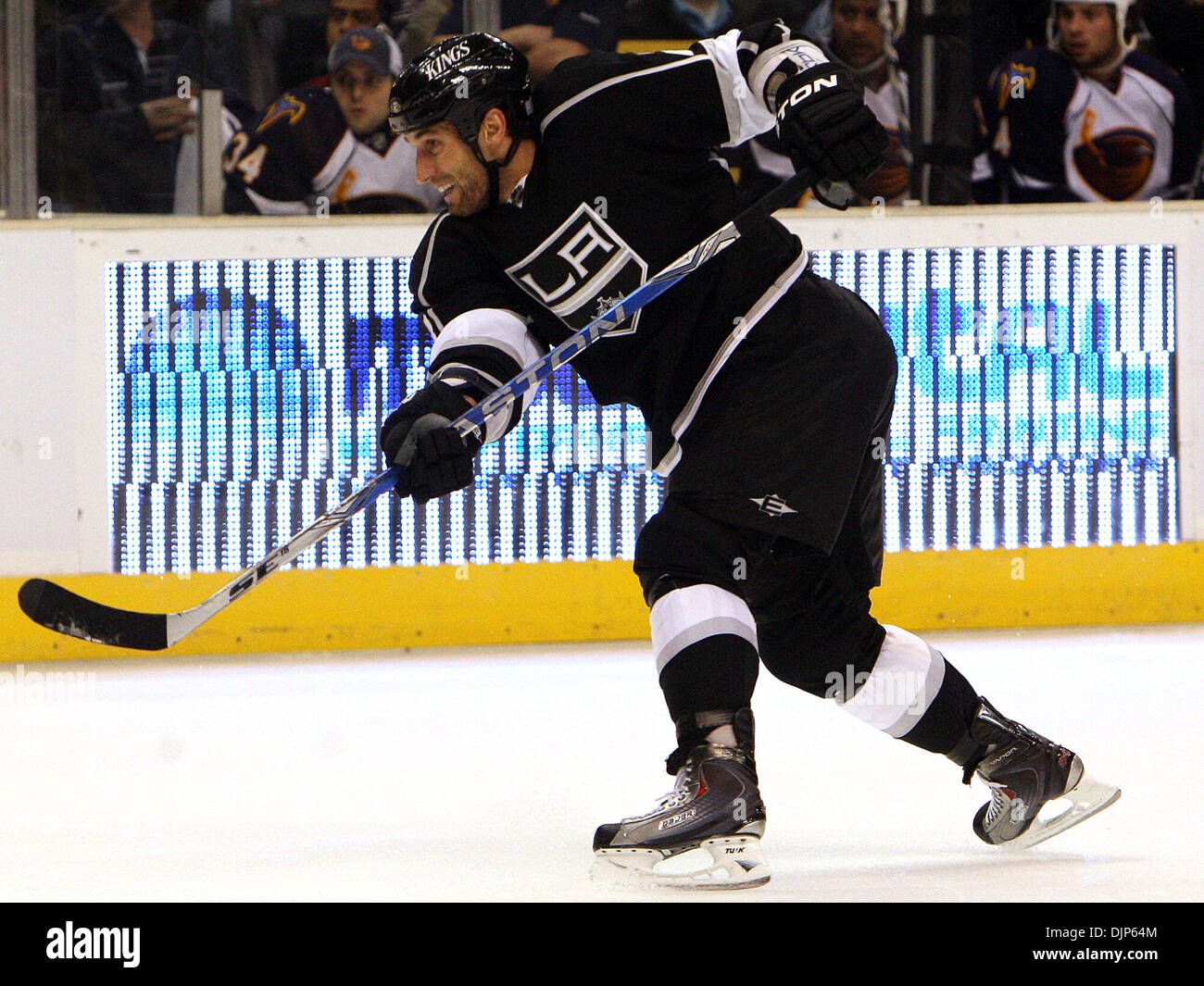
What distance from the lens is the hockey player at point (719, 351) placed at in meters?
2.16

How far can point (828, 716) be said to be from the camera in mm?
3477

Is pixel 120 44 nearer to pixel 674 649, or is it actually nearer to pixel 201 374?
pixel 201 374

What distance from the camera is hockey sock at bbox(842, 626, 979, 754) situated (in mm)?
2252

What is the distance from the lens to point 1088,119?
4.78 m

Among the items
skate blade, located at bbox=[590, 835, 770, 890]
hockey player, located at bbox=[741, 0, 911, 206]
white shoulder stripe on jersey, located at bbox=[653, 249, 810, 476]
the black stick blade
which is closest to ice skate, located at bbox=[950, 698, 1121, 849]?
skate blade, located at bbox=[590, 835, 770, 890]

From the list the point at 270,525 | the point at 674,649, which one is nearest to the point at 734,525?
the point at 674,649

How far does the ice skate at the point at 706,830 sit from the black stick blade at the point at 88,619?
0.73 metres

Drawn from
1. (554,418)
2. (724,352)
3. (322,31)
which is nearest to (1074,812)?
(724,352)

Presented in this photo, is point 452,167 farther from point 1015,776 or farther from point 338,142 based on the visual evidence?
point 338,142

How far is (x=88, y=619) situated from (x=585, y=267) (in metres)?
0.85

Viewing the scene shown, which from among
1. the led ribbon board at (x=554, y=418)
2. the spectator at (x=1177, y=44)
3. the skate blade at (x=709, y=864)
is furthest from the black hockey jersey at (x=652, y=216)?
the spectator at (x=1177, y=44)

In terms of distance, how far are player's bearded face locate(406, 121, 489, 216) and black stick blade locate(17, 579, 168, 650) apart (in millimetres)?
728

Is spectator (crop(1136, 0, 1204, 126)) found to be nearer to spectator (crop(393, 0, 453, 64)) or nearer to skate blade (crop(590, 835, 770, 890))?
spectator (crop(393, 0, 453, 64))

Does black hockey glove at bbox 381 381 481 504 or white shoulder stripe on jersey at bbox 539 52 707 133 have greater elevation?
white shoulder stripe on jersey at bbox 539 52 707 133
